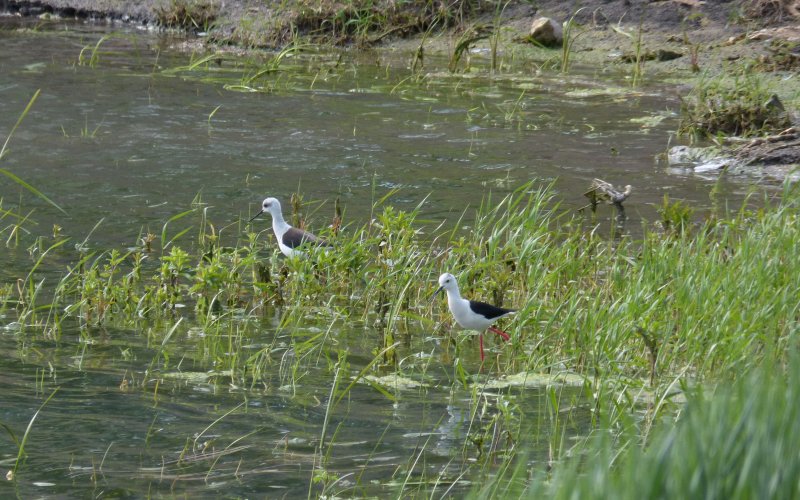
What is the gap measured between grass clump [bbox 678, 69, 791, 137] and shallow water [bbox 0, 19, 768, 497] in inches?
17.4

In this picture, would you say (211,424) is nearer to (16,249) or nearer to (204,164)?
(16,249)

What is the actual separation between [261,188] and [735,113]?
16.7ft

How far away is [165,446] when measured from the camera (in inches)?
216

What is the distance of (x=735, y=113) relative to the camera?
12.5 metres

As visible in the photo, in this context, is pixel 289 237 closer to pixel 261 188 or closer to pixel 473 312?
pixel 473 312

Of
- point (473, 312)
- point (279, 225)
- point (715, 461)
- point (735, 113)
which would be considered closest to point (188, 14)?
point (735, 113)

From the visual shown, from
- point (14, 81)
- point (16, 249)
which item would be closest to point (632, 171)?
point (16, 249)

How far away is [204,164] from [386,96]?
4039 mm

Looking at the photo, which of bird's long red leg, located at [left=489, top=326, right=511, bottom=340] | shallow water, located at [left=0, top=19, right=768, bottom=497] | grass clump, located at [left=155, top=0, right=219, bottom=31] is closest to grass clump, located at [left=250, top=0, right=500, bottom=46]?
shallow water, located at [left=0, top=19, right=768, bottom=497]

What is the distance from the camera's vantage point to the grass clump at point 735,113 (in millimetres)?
12289

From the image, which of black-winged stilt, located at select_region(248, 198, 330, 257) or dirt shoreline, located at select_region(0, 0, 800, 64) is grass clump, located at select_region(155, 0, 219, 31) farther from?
black-winged stilt, located at select_region(248, 198, 330, 257)

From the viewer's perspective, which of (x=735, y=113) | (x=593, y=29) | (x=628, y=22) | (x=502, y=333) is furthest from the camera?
(x=593, y=29)

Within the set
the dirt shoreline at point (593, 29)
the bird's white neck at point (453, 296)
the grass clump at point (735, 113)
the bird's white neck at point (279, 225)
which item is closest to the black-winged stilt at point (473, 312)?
the bird's white neck at point (453, 296)

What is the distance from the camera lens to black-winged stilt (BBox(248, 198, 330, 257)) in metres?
8.28
